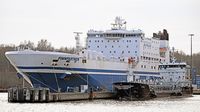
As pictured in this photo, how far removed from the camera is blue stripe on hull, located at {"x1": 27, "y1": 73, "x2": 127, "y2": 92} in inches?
2371

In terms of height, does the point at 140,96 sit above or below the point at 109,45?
below

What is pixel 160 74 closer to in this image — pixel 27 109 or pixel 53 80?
pixel 53 80

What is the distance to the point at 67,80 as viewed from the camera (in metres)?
61.8

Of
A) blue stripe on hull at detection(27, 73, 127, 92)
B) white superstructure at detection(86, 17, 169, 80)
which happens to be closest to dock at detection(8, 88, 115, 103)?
blue stripe on hull at detection(27, 73, 127, 92)

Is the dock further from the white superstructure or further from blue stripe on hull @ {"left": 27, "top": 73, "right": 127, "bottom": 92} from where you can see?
the white superstructure

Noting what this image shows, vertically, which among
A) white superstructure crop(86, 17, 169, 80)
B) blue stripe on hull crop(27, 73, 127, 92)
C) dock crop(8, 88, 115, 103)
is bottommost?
dock crop(8, 88, 115, 103)

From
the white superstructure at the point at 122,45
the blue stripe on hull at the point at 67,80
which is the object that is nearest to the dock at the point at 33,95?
the blue stripe on hull at the point at 67,80

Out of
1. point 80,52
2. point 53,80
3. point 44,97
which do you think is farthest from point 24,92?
point 80,52

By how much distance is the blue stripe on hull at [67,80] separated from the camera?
198 feet

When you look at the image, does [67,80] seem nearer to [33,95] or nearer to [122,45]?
[33,95]

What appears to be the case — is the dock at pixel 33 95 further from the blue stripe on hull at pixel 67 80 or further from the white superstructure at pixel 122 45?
the white superstructure at pixel 122 45

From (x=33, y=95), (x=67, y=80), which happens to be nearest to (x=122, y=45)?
(x=67, y=80)

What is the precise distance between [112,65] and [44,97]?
1436cm

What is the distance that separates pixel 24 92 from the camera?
181 feet
